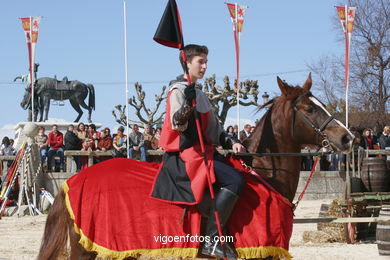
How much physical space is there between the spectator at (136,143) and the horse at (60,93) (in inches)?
297

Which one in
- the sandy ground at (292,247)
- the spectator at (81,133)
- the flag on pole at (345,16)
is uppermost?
the flag on pole at (345,16)

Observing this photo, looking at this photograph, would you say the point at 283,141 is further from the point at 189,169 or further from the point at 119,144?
the point at 119,144

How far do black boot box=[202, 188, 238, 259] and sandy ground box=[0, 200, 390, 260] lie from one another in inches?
191

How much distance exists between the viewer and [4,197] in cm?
1723

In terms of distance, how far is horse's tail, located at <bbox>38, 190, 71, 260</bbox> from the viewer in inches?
228

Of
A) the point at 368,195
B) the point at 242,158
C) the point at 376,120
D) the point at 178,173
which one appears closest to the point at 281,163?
the point at 242,158

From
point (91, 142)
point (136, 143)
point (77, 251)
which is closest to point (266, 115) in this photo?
point (77, 251)

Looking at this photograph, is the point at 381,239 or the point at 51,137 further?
the point at 51,137

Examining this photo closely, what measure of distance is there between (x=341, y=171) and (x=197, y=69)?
14.1 meters

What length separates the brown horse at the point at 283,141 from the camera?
5816 mm

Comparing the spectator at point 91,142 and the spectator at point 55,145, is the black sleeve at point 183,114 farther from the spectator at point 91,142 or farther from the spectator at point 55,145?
the spectator at point 55,145

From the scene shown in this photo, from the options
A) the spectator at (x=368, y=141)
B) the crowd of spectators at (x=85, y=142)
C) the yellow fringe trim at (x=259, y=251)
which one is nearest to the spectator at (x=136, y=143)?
the crowd of spectators at (x=85, y=142)

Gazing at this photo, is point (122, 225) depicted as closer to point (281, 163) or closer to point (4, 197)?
point (281, 163)

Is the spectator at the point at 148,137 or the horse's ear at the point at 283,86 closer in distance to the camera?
the horse's ear at the point at 283,86
